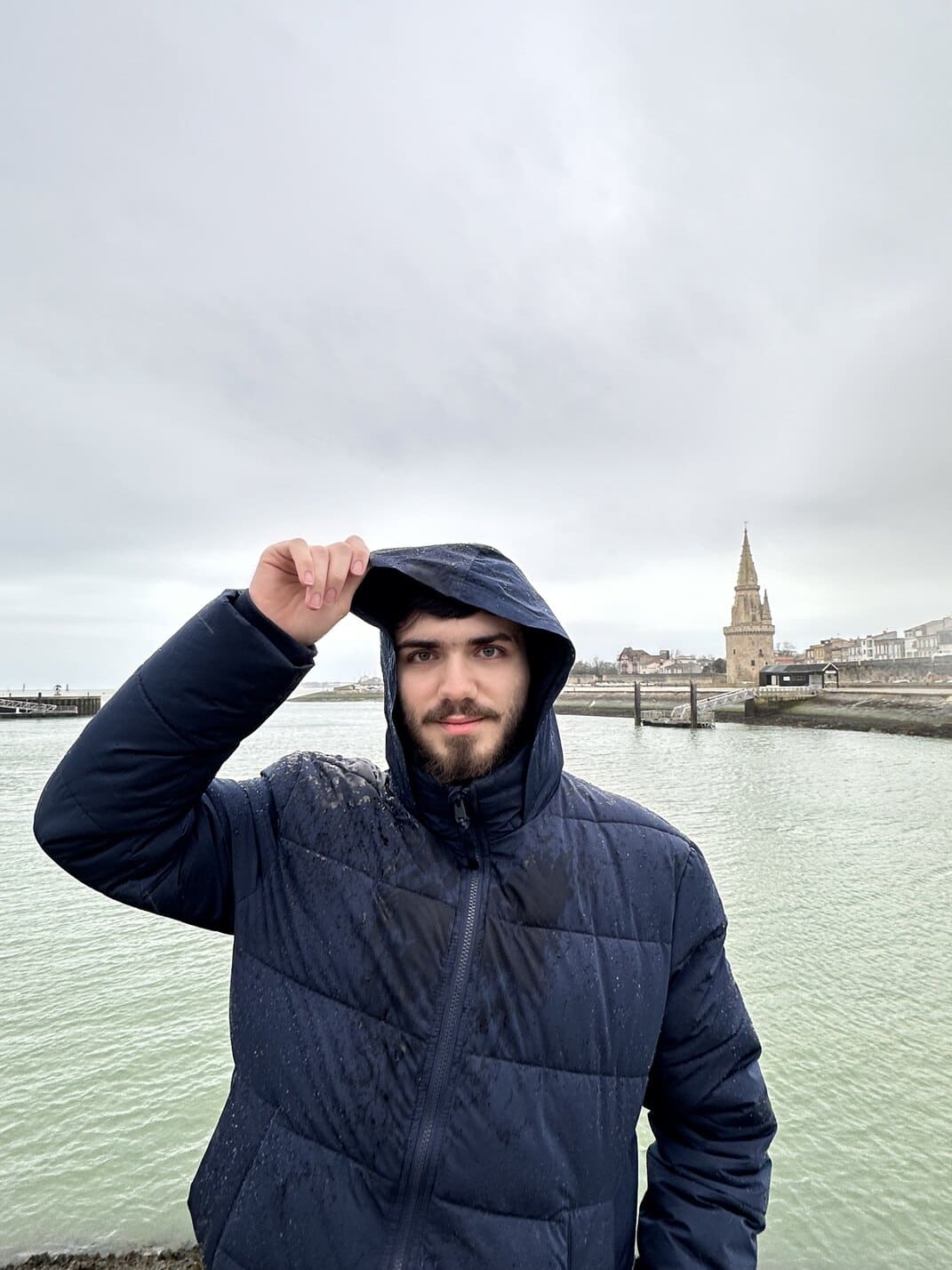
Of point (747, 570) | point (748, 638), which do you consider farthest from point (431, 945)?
point (747, 570)

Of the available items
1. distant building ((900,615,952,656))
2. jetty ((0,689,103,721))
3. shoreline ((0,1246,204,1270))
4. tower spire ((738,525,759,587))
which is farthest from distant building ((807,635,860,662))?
shoreline ((0,1246,204,1270))

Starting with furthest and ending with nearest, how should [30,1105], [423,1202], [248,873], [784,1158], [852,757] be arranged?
[852,757] < [30,1105] < [784,1158] < [248,873] < [423,1202]

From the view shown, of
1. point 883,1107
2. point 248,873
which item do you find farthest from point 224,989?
point 248,873

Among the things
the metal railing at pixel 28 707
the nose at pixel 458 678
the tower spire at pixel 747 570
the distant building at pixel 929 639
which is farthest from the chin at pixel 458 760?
the distant building at pixel 929 639

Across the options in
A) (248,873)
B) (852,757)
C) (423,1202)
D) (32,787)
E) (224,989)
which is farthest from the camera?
(852,757)

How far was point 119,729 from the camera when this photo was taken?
5.35 feet

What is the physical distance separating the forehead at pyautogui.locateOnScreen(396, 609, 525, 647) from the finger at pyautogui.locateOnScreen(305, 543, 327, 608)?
28 centimetres

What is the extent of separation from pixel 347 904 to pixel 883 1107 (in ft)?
20.4

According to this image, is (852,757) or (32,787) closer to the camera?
(32,787)

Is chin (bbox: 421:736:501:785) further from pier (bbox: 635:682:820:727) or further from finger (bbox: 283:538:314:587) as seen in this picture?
pier (bbox: 635:682:820:727)

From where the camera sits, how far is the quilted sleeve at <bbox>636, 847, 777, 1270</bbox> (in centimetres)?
185

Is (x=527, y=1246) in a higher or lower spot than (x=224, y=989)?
higher

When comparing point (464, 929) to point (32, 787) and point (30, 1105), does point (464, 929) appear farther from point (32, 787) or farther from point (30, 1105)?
point (32, 787)

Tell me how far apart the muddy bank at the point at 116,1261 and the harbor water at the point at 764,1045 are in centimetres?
14
